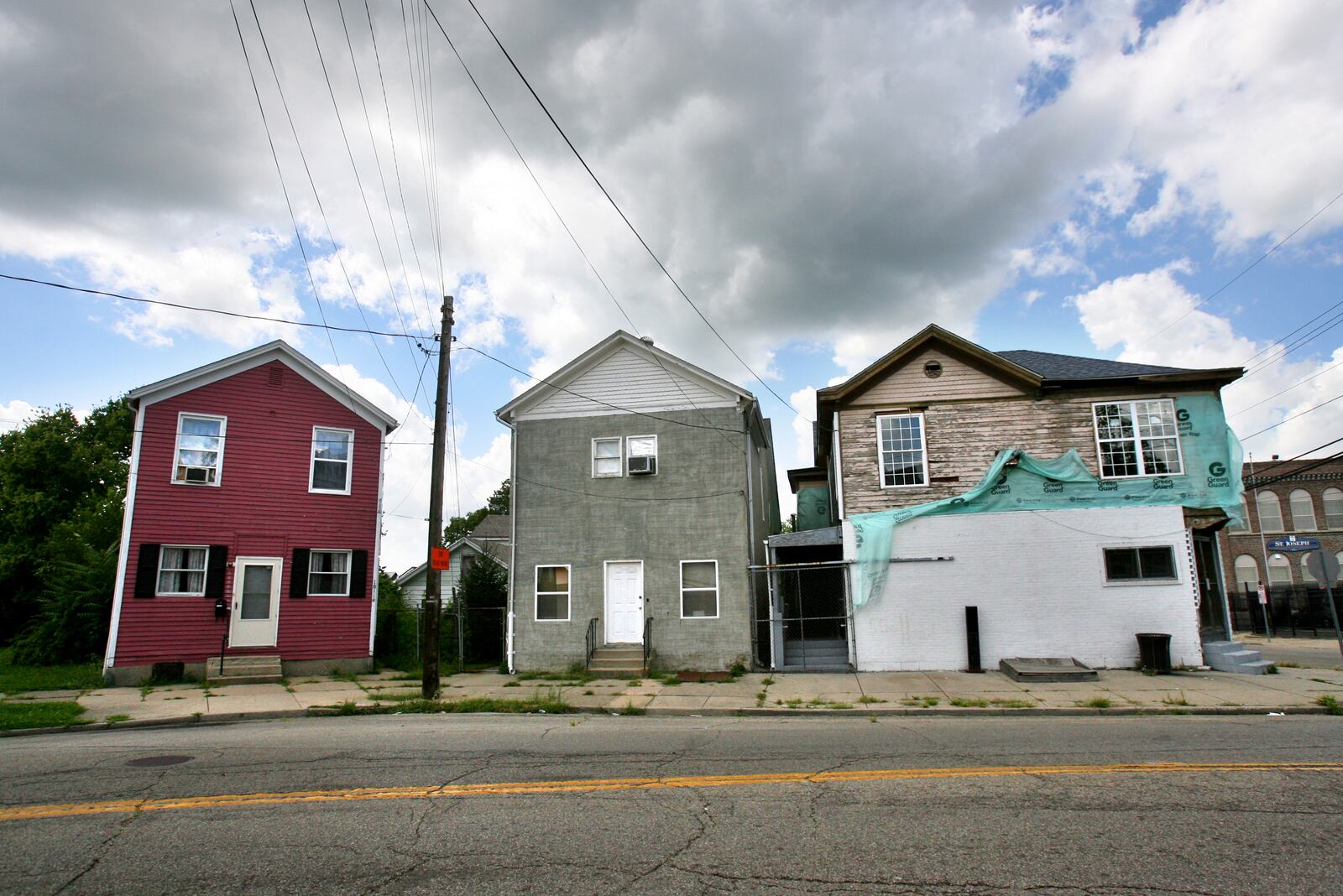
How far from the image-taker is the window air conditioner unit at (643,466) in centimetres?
1838

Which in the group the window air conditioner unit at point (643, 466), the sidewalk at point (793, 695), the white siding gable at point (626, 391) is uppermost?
the white siding gable at point (626, 391)

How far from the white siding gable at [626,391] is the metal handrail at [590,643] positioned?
5103mm

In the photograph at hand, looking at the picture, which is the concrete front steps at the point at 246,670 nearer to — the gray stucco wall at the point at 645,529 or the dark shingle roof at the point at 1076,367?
the gray stucco wall at the point at 645,529

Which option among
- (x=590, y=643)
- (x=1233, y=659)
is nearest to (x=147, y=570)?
(x=590, y=643)

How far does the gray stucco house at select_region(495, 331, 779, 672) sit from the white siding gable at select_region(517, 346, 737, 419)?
0.03 metres

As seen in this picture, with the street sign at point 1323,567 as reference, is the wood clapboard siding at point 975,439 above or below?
above

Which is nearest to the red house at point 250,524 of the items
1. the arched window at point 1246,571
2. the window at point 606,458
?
the window at point 606,458

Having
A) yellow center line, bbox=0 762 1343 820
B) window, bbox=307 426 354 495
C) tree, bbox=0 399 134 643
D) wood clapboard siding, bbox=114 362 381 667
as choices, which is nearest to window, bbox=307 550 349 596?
wood clapboard siding, bbox=114 362 381 667

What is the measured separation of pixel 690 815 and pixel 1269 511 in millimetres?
48511

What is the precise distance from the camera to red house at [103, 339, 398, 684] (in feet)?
56.6

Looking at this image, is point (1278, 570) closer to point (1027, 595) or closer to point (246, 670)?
point (1027, 595)

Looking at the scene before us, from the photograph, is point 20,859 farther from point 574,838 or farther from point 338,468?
point 338,468

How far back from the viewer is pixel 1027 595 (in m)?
16.6

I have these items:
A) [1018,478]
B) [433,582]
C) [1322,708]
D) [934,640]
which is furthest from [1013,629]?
[433,582]
